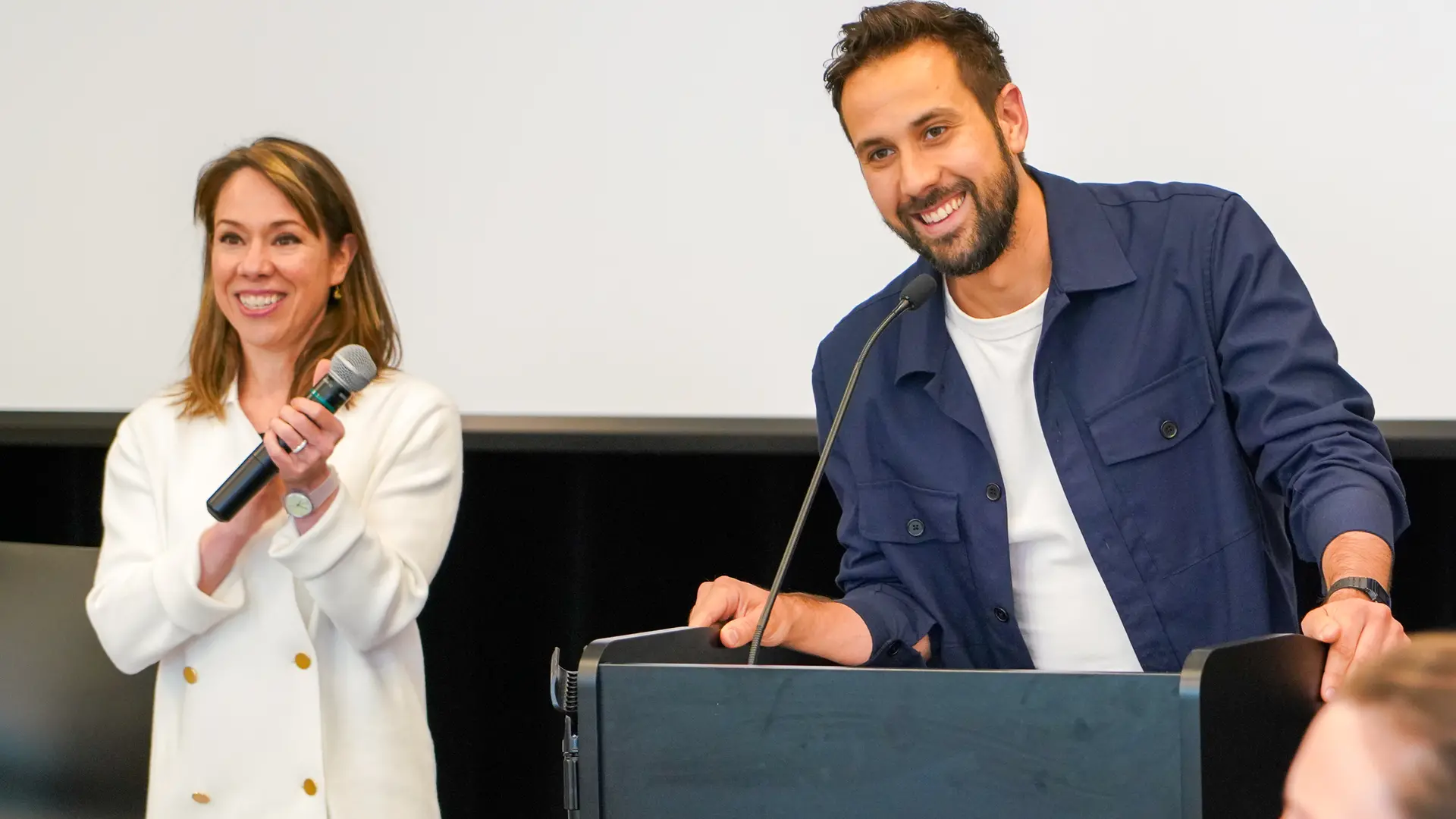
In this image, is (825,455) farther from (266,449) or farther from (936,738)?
Answer: (266,449)

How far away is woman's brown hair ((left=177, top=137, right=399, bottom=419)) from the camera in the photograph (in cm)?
206

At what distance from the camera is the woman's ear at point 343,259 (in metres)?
2.10

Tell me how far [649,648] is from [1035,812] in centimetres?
39

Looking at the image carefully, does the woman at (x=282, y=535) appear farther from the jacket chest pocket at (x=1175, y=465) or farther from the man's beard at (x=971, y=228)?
the jacket chest pocket at (x=1175, y=465)

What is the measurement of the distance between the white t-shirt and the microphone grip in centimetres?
84

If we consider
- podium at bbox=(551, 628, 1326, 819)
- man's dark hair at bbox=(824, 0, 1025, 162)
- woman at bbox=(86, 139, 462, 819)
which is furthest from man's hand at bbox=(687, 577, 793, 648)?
man's dark hair at bbox=(824, 0, 1025, 162)

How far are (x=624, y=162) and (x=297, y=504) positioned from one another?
115 cm

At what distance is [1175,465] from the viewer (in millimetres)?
1708

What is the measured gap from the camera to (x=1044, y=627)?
1729 millimetres

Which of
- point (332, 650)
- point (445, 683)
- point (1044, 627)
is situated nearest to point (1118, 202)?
point (1044, 627)

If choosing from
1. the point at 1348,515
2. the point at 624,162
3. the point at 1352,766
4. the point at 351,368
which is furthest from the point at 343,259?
the point at 1352,766

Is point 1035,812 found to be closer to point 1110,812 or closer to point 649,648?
point 1110,812

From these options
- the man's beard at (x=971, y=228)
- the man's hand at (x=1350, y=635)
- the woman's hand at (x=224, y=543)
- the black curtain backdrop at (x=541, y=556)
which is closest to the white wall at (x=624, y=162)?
the black curtain backdrop at (x=541, y=556)

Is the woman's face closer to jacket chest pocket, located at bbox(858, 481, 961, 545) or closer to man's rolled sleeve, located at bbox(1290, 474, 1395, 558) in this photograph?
jacket chest pocket, located at bbox(858, 481, 961, 545)
